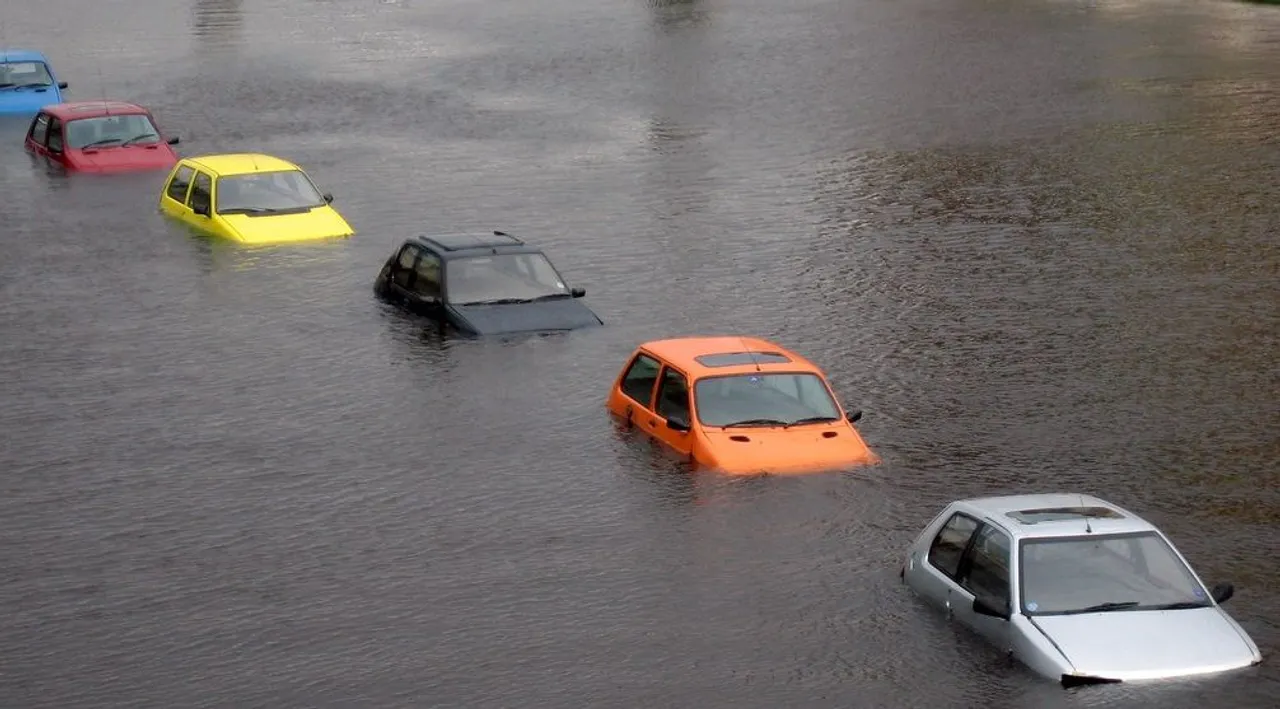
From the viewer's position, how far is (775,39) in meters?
73.4

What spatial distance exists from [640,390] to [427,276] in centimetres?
755

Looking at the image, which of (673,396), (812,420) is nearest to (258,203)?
(673,396)

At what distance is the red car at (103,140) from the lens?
154 feet

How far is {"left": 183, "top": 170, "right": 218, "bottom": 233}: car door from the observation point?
3909 cm

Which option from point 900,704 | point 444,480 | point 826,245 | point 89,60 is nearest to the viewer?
point 900,704

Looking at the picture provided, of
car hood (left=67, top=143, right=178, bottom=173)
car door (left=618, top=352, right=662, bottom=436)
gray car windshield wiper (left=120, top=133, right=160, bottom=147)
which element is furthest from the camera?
gray car windshield wiper (left=120, top=133, right=160, bottom=147)

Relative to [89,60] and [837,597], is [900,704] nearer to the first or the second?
[837,597]

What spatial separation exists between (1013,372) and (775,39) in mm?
45508

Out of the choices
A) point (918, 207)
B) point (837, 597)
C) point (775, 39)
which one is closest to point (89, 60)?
point (775, 39)

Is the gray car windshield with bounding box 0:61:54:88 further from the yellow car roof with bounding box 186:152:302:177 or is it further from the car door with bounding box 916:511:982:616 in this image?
the car door with bounding box 916:511:982:616

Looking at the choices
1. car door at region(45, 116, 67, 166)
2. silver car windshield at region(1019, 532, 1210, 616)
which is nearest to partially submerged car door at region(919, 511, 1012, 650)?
silver car windshield at region(1019, 532, 1210, 616)

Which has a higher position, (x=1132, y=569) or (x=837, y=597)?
(x=1132, y=569)

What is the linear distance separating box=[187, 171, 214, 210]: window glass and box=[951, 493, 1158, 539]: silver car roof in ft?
80.1

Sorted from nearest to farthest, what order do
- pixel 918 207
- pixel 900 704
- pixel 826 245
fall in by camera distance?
pixel 900 704 < pixel 826 245 < pixel 918 207
